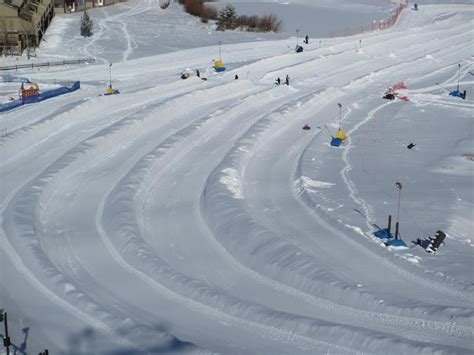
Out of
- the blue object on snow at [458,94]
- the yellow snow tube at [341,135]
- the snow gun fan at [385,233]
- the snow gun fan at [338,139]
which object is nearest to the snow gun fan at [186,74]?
the snow gun fan at [338,139]

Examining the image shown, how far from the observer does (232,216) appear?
13352 millimetres

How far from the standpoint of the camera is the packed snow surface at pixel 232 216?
967 centimetres

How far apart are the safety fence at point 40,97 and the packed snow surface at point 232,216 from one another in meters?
0.42

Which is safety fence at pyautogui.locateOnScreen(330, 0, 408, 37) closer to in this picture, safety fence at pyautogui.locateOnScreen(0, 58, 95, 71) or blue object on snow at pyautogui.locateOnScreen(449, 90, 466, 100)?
blue object on snow at pyautogui.locateOnScreen(449, 90, 466, 100)

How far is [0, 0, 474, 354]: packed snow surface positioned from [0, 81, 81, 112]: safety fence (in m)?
0.42

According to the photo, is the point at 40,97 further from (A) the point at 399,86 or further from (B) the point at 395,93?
(A) the point at 399,86

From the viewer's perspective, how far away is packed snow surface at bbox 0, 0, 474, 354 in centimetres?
967

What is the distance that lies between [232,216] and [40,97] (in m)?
12.0

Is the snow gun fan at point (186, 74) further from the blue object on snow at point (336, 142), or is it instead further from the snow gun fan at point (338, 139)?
the blue object on snow at point (336, 142)

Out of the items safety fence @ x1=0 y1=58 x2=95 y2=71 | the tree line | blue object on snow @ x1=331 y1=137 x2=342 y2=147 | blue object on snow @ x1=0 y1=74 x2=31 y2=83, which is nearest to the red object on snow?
blue object on snow @ x1=331 y1=137 x2=342 y2=147

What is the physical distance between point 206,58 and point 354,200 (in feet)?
59.6

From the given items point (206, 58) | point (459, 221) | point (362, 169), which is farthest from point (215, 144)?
point (206, 58)

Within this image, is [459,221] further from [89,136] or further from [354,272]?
[89,136]

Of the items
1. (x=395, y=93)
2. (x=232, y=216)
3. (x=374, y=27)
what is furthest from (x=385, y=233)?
(x=374, y=27)
